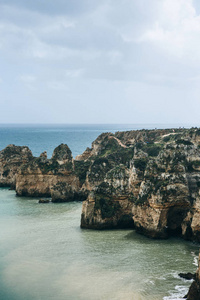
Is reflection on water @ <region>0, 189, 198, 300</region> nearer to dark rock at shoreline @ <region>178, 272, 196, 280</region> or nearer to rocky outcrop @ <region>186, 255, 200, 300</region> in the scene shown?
dark rock at shoreline @ <region>178, 272, 196, 280</region>

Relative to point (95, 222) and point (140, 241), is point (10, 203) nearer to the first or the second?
point (95, 222)

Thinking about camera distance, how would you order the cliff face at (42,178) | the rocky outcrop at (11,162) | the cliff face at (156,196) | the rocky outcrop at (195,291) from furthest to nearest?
1. the rocky outcrop at (11,162)
2. the cliff face at (42,178)
3. the cliff face at (156,196)
4. the rocky outcrop at (195,291)

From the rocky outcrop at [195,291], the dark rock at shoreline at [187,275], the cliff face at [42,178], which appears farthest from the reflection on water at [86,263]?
the cliff face at [42,178]

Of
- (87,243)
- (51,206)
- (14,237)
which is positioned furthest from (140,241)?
(51,206)

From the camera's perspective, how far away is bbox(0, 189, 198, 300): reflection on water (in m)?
23.5

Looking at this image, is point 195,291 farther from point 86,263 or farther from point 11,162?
point 11,162

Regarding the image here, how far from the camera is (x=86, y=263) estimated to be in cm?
2872

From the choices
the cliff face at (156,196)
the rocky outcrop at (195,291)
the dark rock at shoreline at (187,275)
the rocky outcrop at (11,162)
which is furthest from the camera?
the rocky outcrop at (11,162)

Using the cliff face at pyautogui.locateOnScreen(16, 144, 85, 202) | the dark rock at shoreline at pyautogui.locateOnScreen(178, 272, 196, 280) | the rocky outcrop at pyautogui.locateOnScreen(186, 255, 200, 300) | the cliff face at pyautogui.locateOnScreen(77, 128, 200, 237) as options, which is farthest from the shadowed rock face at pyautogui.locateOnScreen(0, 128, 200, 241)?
the cliff face at pyautogui.locateOnScreen(16, 144, 85, 202)

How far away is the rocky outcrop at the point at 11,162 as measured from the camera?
7338 centimetres

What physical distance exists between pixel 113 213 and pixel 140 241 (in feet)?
18.5

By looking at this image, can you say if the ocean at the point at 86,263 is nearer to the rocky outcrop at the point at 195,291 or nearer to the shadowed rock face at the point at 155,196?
the shadowed rock face at the point at 155,196

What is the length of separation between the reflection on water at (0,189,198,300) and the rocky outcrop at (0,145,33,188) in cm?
3175

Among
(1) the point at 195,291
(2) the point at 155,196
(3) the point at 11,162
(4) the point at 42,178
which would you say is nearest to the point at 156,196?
(2) the point at 155,196
